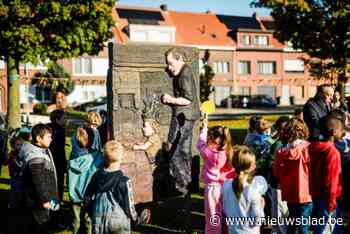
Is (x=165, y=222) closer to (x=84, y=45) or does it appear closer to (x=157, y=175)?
(x=157, y=175)

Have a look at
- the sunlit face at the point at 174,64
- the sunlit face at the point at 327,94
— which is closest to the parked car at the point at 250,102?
the sunlit face at the point at 327,94

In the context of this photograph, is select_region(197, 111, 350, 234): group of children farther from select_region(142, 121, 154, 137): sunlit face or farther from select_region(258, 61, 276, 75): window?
select_region(258, 61, 276, 75): window

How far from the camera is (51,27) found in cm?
1858

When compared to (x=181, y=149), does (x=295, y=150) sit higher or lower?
higher

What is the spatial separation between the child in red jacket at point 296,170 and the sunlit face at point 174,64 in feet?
6.17

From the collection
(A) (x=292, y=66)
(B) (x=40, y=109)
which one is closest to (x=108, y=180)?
(B) (x=40, y=109)

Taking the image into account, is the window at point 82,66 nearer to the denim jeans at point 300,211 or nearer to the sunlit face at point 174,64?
the sunlit face at point 174,64

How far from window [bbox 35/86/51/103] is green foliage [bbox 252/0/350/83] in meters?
24.8

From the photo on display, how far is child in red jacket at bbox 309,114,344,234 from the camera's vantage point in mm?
5043

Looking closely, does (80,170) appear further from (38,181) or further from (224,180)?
(224,180)

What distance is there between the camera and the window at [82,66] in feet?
144

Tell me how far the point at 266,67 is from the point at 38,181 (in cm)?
4837

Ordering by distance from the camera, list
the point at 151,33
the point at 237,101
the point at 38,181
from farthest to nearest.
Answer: the point at 151,33 < the point at 237,101 < the point at 38,181

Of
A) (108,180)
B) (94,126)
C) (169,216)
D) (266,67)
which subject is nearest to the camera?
(108,180)
